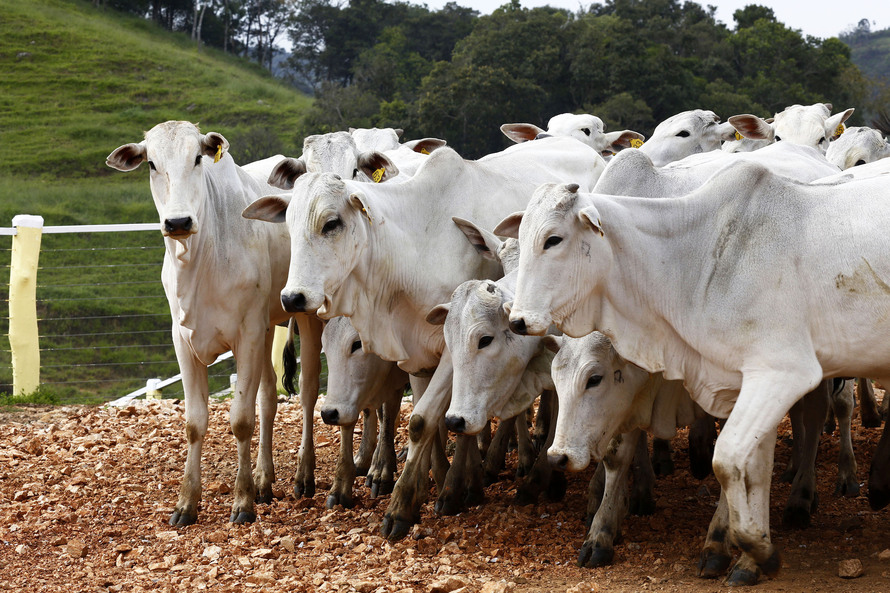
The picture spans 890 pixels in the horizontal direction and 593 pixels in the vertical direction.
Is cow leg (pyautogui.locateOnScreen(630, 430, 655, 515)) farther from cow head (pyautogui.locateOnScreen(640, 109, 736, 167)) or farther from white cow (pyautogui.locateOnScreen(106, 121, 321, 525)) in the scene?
cow head (pyautogui.locateOnScreen(640, 109, 736, 167))

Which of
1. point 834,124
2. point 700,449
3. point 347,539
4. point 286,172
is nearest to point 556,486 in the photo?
point 700,449

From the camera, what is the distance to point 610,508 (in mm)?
4879

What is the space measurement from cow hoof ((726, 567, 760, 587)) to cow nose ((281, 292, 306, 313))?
2291mm

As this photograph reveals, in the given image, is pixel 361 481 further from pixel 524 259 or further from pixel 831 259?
pixel 831 259

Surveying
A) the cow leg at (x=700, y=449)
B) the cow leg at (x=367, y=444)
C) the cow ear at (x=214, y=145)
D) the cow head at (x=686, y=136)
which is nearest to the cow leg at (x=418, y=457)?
the cow leg at (x=367, y=444)

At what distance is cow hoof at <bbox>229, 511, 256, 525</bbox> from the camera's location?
5814 mm

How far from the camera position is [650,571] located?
4543mm

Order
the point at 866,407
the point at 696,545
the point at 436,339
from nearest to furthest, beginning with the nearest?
1. the point at 696,545
2. the point at 436,339
3. the point at 866,407

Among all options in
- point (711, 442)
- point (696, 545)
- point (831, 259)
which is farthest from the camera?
point (711, 442)

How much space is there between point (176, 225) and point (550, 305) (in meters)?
2.20

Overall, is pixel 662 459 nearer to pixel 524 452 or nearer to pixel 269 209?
pixel 524 452

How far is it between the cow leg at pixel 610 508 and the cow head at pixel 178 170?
246 cm

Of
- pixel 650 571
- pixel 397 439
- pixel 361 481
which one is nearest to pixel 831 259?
pixel 650 571

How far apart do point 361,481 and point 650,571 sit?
8.85 ft
